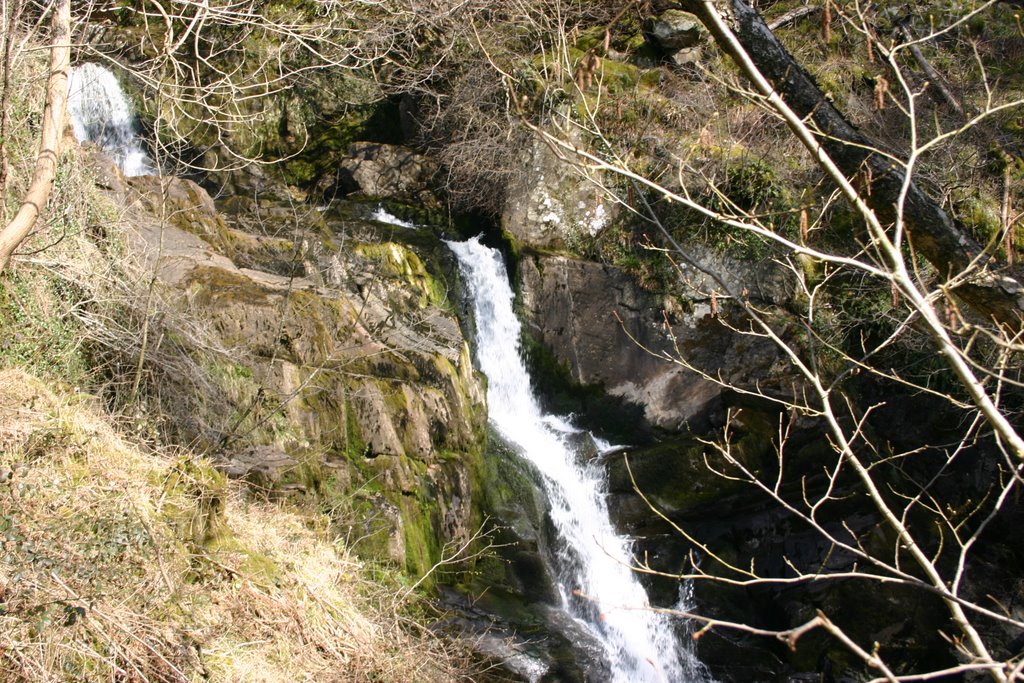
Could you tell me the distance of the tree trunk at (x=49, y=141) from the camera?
168 inches

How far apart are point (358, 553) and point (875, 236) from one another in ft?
15.1

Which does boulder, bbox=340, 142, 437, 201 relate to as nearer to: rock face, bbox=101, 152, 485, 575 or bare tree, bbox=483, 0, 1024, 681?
bare tree, bbox=483, 0, 1024, 681

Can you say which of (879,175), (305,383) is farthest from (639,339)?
(879,175)

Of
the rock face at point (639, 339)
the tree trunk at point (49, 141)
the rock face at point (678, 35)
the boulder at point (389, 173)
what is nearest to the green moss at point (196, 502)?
the tree trunk at point (49, 141)

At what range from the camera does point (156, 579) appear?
13.8 ft

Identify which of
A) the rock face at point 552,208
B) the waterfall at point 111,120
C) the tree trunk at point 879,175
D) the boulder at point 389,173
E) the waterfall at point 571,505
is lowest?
the waterfall at point 571,505

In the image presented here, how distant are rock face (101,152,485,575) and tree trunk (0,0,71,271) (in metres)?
0.84

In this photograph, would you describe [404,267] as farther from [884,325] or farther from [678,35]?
[678,35]

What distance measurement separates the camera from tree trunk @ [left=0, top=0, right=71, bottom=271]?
4262mm

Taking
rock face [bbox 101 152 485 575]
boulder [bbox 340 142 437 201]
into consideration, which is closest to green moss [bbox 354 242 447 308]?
rock face [bbox 101 152 485 575]

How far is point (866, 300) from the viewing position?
396 inches

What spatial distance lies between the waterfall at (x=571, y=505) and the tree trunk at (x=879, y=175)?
13.5 ft

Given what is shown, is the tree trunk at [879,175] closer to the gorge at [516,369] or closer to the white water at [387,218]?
the gorge at [516,369]

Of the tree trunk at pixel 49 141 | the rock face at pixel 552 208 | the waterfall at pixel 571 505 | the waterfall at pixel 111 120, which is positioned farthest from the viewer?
the waterfall at pixel 111 120
